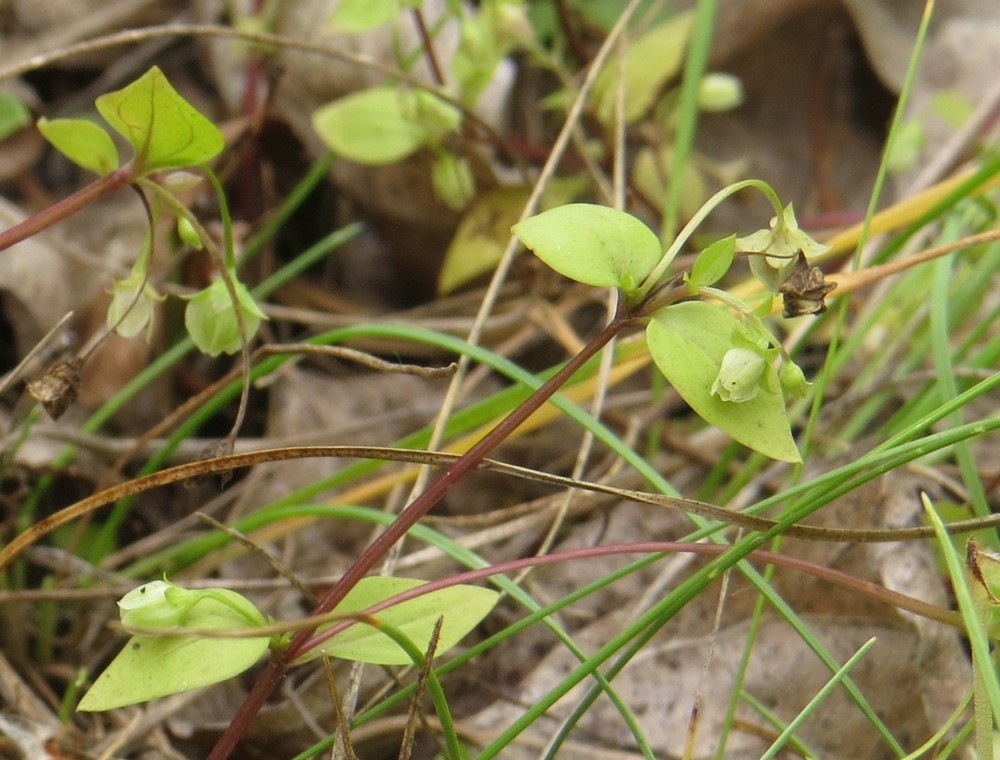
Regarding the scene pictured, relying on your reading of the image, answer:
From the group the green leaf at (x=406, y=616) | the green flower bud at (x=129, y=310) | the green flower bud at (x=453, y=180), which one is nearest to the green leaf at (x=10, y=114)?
the green flower bud at (x=453, y=180)

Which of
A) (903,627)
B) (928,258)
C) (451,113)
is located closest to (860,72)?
(451,113)

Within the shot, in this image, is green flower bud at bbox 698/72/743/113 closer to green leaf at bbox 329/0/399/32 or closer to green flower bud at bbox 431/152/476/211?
green flower bud at bbox 431/152/476/211

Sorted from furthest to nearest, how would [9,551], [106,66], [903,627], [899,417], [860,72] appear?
[860,72], [106,66], [899,417], [903,627], [9,551]

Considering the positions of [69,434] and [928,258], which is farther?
[69,434]

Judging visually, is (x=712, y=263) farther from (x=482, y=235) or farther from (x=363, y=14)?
(x=482, y=235)

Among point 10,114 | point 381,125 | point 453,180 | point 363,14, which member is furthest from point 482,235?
point 10,114

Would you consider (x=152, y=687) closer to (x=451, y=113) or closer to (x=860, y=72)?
(x=451, y=113)

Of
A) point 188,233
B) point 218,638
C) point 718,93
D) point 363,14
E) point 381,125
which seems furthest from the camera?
point 718,93
